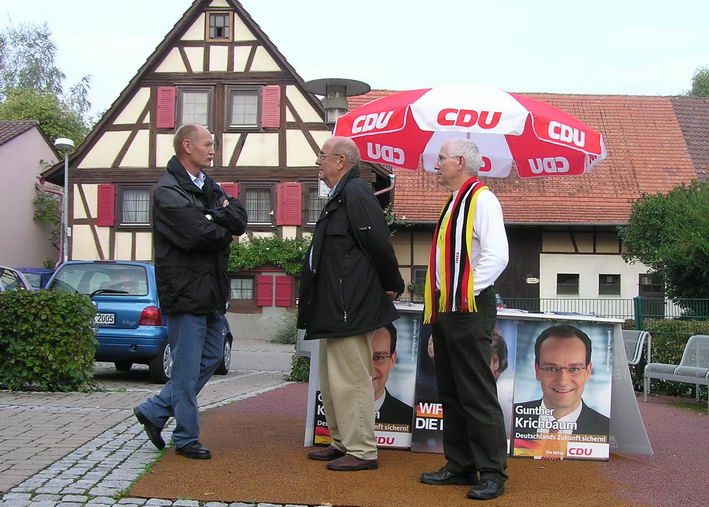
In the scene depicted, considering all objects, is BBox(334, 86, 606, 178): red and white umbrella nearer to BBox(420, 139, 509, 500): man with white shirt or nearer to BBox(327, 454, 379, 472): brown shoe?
BBox(420, 139, 509, 500): man with white shirt

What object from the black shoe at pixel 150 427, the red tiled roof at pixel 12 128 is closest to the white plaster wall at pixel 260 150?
the red tiled roof at pixel 12 128

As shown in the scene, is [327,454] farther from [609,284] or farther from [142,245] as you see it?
[609,284]

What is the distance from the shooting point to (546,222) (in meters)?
26.8

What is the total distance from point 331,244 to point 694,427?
4611 millimetres

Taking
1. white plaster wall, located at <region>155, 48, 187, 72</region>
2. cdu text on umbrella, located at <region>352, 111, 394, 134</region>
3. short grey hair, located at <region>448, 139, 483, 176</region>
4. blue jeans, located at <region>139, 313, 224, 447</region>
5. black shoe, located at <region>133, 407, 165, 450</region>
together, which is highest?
white plaster wall, located at <region>155, 48, 187, 72</region>

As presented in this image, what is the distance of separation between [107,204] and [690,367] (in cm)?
1998

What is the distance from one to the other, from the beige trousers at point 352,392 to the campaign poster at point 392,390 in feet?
2.49

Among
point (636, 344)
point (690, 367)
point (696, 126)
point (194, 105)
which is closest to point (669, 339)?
point (636, 344)

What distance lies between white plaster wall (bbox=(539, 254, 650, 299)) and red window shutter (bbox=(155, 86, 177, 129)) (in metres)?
12.1

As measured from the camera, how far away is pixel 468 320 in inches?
186

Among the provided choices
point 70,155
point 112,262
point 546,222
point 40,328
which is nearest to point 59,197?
point 70,155

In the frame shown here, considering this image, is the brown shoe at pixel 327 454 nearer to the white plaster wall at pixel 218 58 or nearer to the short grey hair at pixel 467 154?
the short grey hair at pixel 467 154

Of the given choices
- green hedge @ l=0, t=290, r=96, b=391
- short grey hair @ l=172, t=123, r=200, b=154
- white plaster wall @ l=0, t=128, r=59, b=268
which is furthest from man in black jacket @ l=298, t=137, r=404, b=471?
white plaster wall @ l=0, t=128, r=59, b=268

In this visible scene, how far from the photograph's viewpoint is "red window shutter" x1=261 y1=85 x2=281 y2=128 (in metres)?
26.1
